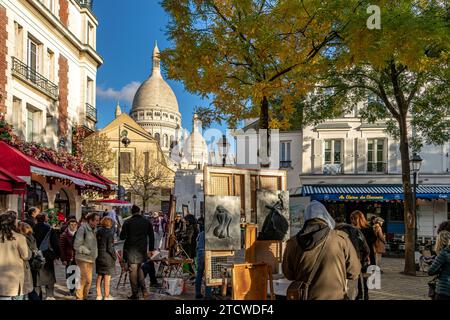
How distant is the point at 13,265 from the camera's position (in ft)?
21.1

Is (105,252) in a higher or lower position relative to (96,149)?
lower

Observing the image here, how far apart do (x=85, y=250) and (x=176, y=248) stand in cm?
460

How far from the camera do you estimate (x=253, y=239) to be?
29.2ft

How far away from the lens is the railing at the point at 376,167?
27.1 meters

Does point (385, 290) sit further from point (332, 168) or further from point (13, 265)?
point (332, 168)

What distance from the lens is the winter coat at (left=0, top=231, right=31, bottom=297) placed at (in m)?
6.33

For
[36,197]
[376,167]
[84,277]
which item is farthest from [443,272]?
[376,167]

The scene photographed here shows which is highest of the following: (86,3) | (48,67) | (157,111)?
(157,111)

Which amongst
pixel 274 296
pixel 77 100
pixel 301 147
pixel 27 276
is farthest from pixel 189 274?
pixel 301 147

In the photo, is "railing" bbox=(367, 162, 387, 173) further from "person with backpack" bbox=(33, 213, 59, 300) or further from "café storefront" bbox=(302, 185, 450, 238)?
"person with backpack" bbox=(33, 213, 59, 300)

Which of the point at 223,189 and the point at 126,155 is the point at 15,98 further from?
the point at 126,155

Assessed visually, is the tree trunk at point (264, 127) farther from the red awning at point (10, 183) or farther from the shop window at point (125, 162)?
the shop window at point (125, 162)

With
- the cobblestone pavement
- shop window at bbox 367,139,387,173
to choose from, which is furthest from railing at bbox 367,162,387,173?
the cobblestone pavement

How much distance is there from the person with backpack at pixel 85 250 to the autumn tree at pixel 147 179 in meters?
46.6
